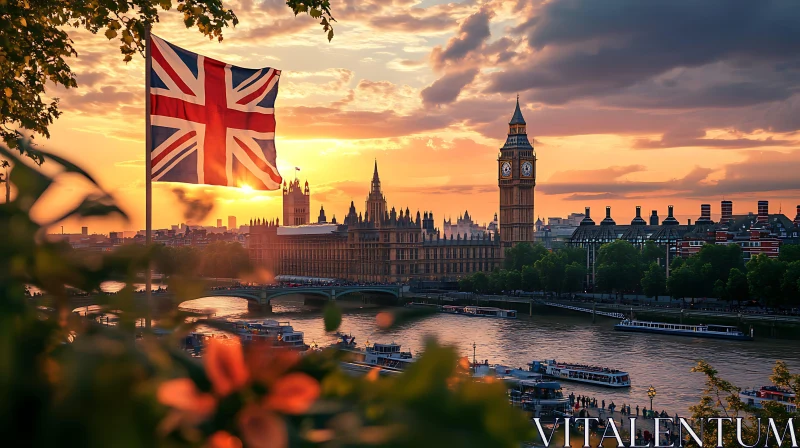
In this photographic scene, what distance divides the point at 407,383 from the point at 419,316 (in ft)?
Answer: 1.08

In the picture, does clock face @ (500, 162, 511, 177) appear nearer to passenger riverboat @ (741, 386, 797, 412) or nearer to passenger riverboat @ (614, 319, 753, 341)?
passenger riverboat @ (614, 319, 753, 341)

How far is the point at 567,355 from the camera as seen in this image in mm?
37688

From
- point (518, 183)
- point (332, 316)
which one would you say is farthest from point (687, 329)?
point (518, 183)

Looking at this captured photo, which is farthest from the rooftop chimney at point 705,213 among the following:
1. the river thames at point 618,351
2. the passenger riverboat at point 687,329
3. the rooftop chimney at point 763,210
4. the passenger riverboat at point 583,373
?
the passenger riverboat at point 583,373

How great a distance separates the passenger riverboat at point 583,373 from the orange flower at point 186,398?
31124mm

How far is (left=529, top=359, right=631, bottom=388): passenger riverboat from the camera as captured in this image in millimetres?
30297

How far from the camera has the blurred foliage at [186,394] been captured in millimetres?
520

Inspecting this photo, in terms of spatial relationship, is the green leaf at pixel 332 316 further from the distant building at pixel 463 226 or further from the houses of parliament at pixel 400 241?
the distant building at pixel 463 226

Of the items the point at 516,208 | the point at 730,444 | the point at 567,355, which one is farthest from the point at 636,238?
the point at 730,444

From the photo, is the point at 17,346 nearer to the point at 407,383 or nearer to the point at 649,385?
the point at 407,383

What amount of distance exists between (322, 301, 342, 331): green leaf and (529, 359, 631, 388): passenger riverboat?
101 feet

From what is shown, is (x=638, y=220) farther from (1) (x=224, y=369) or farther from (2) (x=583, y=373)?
(1) (x=224, y=369)

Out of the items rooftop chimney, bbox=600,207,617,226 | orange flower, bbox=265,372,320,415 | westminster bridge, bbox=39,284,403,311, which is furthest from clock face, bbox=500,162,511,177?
orange flower, bbox=265,372,320,415

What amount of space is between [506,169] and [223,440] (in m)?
93.6
